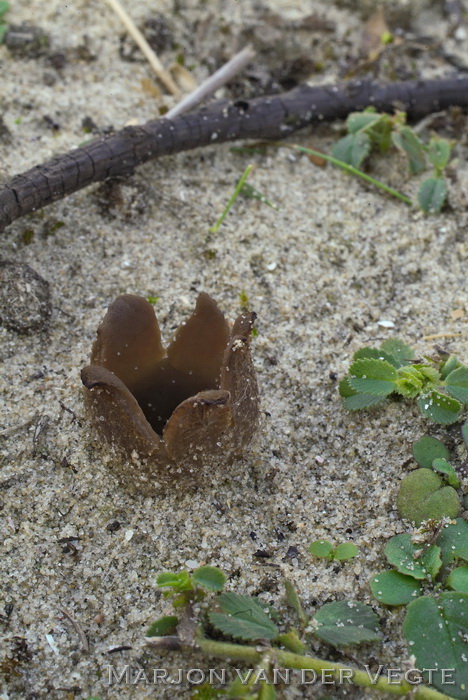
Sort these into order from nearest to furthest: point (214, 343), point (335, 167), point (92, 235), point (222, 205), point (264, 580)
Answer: point (264, 580)
point (214, 343)
point (92, 235)
point (222, 205)
point (335, 167)

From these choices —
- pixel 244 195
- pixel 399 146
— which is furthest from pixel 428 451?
pixel 399 146

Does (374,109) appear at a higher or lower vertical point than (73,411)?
higher

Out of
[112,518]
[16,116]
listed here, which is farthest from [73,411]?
[16,116]

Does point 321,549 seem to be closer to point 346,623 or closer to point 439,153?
point 346,623

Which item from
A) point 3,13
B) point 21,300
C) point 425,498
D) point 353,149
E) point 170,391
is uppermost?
point 3,13

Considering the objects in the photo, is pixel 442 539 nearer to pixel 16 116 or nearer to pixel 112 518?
pixel 112 518

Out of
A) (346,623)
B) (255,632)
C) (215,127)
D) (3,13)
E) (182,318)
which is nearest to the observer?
(255,632)

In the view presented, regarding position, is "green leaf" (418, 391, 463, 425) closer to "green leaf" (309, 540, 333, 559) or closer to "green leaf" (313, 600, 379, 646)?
"green leaf" (309, 540, 333, 559)

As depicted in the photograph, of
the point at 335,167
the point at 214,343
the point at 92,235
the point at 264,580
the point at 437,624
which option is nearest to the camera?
the point at 437,624
